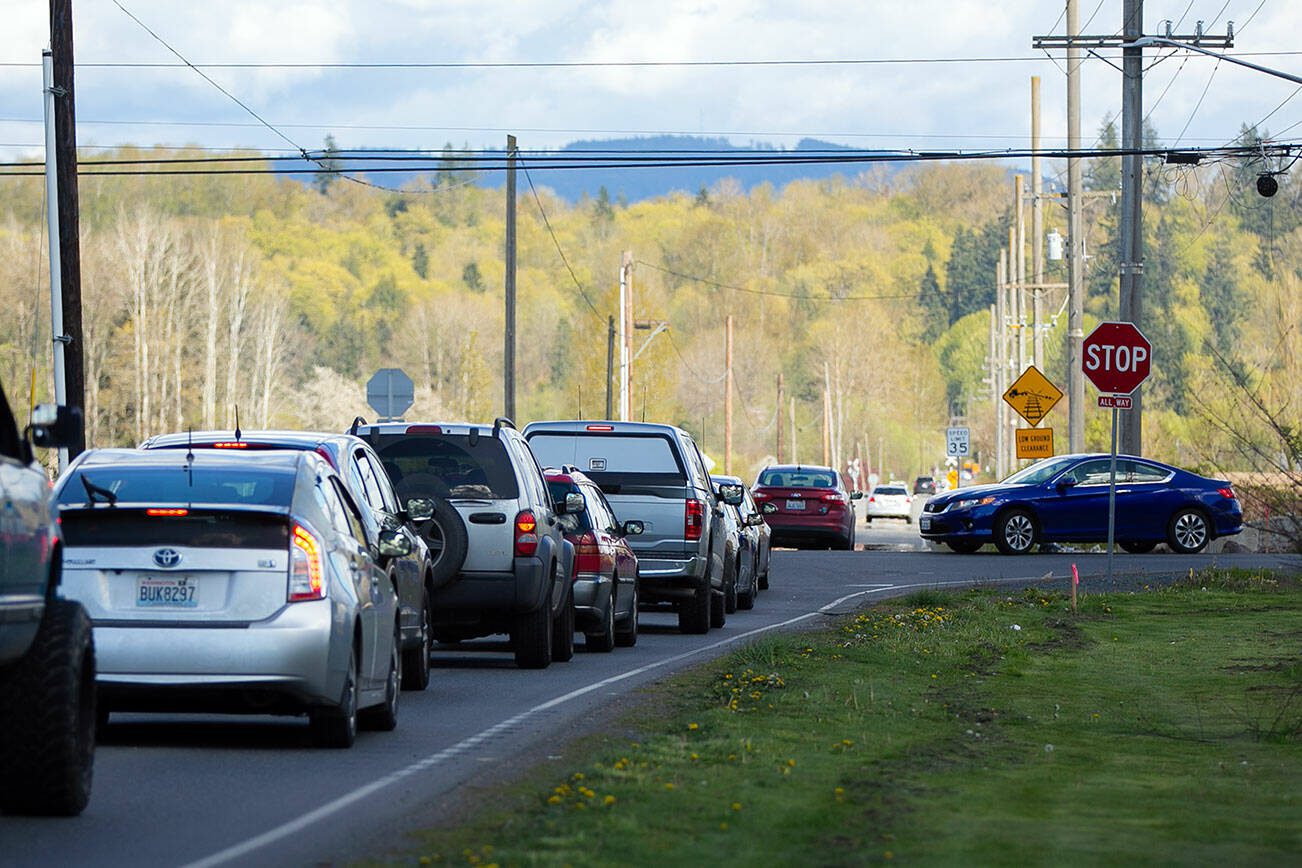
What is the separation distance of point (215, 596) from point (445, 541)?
563cm

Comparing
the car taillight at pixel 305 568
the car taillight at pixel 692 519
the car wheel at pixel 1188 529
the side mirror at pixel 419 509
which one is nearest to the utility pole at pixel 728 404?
the car wheel at pixel 1188 529

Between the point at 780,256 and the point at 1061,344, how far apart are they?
75.7 ft

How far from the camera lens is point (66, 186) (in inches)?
964

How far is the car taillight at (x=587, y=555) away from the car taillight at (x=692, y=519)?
9.05ft

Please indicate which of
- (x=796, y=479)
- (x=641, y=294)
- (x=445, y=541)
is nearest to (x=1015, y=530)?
(x=796, y=479)

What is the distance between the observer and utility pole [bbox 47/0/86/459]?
24.4 meters

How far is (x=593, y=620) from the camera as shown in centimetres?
1964

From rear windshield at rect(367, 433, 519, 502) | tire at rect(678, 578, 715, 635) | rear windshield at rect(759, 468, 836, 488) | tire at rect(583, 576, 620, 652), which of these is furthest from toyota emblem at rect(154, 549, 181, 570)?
rear windshield at rect(759, 468, 836, 488)

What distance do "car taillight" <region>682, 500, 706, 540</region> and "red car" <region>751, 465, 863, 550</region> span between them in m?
19.2

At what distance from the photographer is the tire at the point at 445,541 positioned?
17094 mm

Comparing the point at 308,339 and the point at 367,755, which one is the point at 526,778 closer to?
the point at 367,755

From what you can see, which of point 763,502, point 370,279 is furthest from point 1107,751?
point 370,279

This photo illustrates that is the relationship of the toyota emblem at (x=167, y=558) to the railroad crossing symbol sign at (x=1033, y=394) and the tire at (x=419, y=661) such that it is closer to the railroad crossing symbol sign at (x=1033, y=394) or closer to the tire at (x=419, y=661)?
the tire at (x=419, y=661)

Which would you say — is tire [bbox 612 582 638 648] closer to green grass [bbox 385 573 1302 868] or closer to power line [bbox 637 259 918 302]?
→ green grass [bbox 385 573 1302 868]
